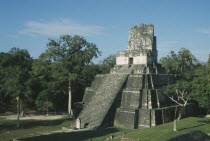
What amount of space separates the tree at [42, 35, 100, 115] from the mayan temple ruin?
9.32ft

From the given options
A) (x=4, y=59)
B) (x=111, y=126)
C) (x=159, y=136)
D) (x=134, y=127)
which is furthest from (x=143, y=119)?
(x=4, y=59)

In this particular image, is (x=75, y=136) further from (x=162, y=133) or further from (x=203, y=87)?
(x=203, y=87)

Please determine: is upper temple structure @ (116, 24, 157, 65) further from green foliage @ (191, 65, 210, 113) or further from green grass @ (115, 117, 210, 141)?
Answer: green grass @ (115, 117, 210, 141)

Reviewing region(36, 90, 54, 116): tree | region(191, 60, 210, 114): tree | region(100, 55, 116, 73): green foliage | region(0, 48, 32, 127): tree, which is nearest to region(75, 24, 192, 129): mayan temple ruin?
region(191, 60, 210, 114): tree

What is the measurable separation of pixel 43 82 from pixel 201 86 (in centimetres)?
1504

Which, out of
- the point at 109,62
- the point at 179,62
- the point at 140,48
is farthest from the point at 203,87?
the point at 109,62

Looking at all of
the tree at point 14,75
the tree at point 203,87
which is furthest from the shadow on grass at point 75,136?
the tree at point 203,87

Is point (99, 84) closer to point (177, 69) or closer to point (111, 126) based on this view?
point (111, 126)

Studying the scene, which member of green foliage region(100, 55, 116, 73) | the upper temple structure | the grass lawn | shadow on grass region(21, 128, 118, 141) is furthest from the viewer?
green foliage region(100, 55, 116, 73)

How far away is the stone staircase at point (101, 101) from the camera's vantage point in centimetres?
1567

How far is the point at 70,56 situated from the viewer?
74.9 feet

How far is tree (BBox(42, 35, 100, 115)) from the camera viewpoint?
22.0 m

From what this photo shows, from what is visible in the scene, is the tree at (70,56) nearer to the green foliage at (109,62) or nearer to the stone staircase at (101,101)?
the stone staircase at (101,101)

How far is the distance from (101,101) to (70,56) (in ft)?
24.8
